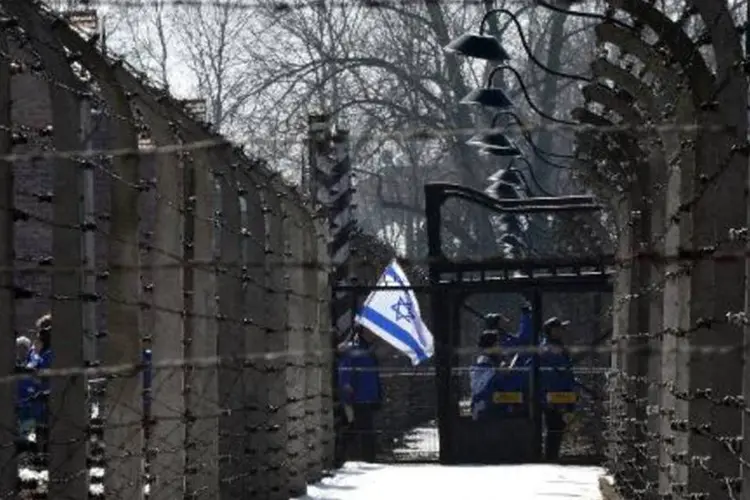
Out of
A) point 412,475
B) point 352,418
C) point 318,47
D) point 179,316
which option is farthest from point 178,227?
point 318,47

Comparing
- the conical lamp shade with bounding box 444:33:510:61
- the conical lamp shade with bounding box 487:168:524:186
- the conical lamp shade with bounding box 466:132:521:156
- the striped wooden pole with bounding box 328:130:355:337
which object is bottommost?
the striped wooden pole with bounding box 328:130:355:337

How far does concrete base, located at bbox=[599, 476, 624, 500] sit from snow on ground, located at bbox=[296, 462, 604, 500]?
0.07 metres

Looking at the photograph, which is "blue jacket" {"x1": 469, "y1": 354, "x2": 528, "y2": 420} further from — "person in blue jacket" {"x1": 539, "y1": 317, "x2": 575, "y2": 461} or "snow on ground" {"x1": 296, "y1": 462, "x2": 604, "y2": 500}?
"snow on ground" {"x1": 296, "y1": 462, "x2": 604, "y2": 500}

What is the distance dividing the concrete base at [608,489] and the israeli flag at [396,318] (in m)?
6.22

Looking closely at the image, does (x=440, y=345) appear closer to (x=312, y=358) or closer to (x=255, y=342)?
(x=312, y=358)

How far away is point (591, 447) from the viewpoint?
23.4 m

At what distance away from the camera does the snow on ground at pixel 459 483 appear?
15.6m

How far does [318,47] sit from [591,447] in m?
18.8

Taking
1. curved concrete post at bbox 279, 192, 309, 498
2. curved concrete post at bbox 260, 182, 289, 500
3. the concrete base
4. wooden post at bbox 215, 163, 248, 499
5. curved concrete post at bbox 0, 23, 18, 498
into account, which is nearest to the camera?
curved concrete post at bbox 0, 23, 18, 498

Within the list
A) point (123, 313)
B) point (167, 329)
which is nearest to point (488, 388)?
point (167, 329)

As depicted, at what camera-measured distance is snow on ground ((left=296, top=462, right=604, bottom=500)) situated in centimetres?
1560

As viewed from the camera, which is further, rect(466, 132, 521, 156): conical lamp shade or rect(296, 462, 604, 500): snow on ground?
rect(466, 132, 521, 156): conical lamp shade

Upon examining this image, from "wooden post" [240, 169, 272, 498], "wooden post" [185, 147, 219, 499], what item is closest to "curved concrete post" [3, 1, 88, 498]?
"wooden post" [185, 147, 219, 499]

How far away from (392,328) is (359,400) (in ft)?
2.56
